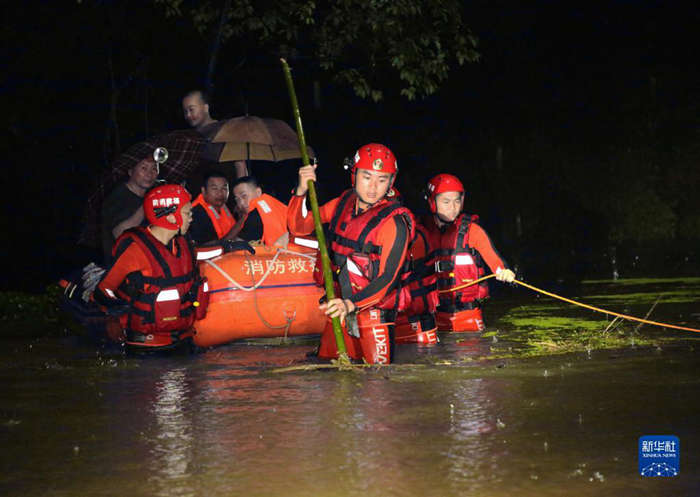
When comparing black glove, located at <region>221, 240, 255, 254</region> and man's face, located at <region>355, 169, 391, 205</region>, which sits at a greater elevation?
man's face, located at <region>355, 169, 391, 205</region>

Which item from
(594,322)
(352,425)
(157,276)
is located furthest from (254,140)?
(352,425)

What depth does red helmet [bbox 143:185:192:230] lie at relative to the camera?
11.6m

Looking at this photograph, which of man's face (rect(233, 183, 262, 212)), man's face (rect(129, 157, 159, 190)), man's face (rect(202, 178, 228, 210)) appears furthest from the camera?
man's face (rect(233, 183, 262, 212))

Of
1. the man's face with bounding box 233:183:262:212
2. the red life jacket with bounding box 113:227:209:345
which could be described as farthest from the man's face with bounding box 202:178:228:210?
the red life jacket with bounding box 113:227:209:345

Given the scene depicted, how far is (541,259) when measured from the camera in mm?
27969

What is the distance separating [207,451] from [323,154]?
21057 mm

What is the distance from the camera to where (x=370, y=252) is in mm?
10359

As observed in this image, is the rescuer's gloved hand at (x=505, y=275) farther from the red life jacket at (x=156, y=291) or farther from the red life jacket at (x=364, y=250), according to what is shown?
the red life jacket at (x=156, y=291)

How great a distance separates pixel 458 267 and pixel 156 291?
138 inches

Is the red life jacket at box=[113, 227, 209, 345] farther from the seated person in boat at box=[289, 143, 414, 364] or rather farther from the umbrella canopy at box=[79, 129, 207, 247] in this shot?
the umbrella canopy at box=[79, 129, 207, 247]

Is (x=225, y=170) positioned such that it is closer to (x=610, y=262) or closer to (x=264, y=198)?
(x=264, y=198)

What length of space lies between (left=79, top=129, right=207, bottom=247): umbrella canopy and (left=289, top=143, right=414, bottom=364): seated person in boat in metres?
3.02

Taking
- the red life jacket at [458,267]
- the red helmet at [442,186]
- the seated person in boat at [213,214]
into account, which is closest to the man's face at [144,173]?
the seated person in boat at [213,214]

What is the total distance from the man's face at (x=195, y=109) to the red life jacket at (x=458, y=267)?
413 centimetres
